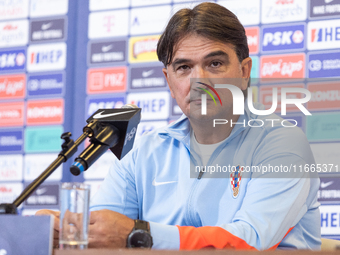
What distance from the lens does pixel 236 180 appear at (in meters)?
1.41

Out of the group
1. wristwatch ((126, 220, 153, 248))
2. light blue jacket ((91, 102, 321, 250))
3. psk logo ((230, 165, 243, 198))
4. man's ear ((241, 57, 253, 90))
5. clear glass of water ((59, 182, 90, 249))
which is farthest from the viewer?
man's ear ((241, 57, 253, 90))

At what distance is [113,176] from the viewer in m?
1.60

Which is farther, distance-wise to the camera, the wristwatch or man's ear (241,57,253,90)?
man's ear (241,57,253,90)

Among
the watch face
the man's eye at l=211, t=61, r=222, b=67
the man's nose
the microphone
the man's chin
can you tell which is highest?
the man's eye at l=211, t=61, r=222, b=67

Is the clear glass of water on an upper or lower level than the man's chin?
lower

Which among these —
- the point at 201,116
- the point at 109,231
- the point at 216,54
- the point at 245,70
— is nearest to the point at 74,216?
the point at 109,231

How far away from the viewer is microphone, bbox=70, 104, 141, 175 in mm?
879

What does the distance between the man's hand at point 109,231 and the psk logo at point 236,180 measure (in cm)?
55

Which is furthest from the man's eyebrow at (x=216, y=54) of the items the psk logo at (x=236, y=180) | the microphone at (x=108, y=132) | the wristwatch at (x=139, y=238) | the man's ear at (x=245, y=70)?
the wristwatch at (x=139, y=238)

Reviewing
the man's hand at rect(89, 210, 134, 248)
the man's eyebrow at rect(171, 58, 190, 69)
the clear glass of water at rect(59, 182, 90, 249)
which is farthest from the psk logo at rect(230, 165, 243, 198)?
the clear glass of water at rect(59, 182, 90, 249)

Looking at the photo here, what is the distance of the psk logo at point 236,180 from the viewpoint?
1396mm

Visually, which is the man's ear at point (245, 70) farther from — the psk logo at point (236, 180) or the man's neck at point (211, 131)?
the psk logo at point (236, 180)

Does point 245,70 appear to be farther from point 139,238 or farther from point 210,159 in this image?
point 139,238

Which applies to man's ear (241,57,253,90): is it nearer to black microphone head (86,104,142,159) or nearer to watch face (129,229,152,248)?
black microphone head (86,104,142,159)
